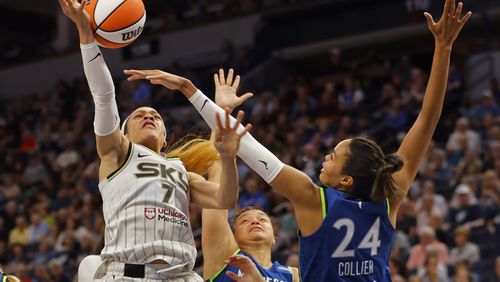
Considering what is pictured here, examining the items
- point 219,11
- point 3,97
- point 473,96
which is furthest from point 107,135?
point 3,97

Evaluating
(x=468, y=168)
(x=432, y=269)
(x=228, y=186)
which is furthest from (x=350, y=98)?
(x=228, y=186)

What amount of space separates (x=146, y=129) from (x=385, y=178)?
1.39 meters

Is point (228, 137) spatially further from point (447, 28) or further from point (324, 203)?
point (447, 28)

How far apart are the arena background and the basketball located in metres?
4.39

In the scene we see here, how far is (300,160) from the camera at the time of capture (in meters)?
13.2

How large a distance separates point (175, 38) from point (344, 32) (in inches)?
171

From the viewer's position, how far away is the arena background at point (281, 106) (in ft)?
35.3

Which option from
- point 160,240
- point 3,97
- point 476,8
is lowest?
point 3,97

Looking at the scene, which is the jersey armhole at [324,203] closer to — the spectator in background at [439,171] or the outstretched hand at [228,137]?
the outstretched hand at [228,137]

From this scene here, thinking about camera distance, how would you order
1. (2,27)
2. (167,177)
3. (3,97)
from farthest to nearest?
(2,27) < (3,97) < (167,177)

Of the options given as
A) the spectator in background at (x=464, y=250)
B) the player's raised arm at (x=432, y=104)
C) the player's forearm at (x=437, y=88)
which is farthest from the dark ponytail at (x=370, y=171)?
the spectator in background at (x=464, y=250)

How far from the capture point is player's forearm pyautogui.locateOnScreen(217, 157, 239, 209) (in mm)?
4258

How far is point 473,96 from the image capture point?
15117mm

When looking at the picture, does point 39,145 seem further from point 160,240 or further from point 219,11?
point 160,240
